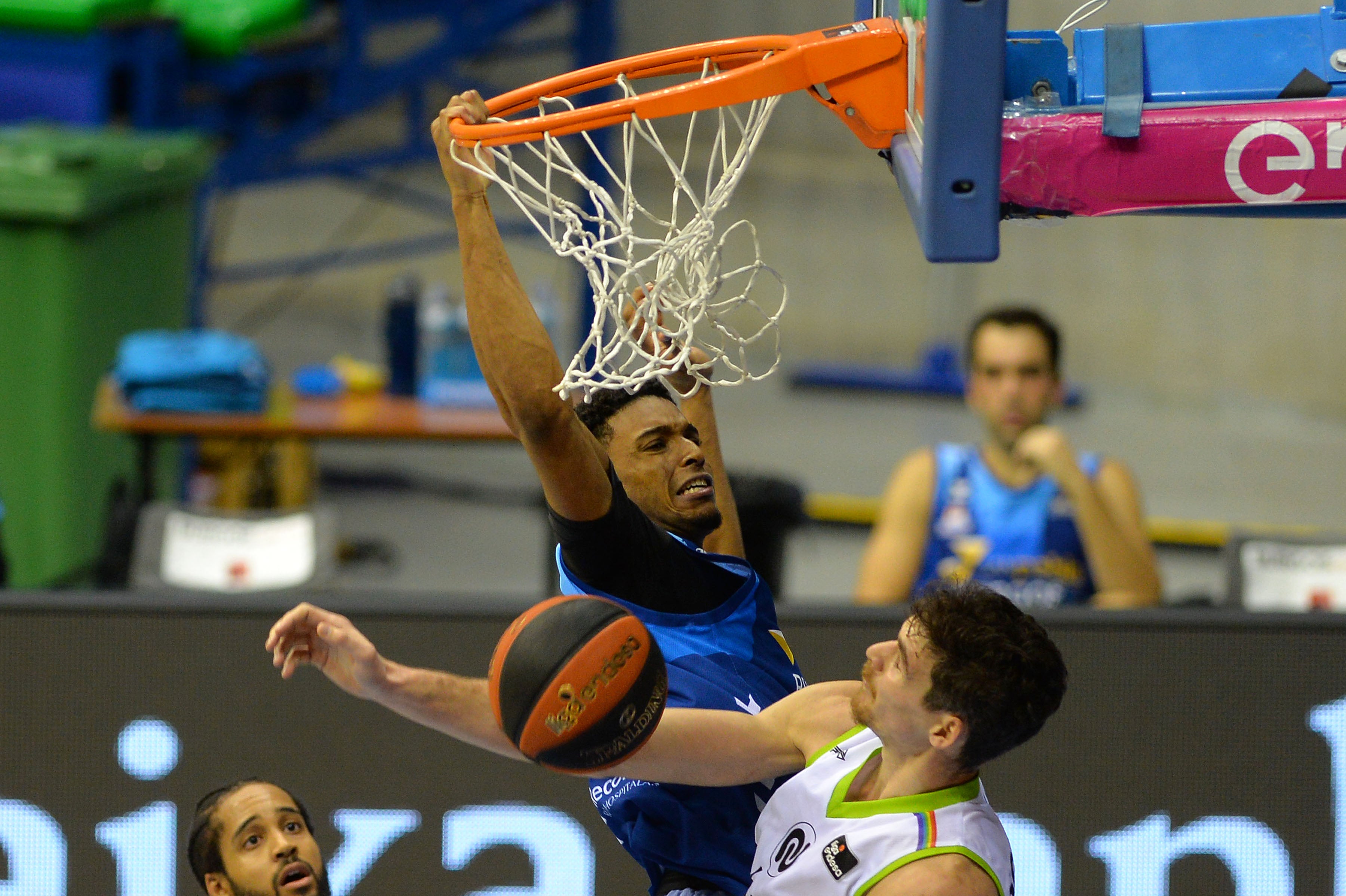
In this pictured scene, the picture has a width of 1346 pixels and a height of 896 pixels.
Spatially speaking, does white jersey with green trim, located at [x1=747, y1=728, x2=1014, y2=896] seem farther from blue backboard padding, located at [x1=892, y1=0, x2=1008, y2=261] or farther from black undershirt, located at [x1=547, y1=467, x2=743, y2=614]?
blue backboard padding, located at [x1=892, y1=0, x2=1008, y2=261]

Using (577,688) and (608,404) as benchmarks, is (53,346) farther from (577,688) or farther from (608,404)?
(577,688)

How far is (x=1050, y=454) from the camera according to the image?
452 cm

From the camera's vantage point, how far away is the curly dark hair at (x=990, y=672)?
2514mm

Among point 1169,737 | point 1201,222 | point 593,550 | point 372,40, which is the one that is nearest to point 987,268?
point 1201,222

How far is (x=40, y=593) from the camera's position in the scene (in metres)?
3.76

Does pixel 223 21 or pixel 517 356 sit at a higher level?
pixel 223 21

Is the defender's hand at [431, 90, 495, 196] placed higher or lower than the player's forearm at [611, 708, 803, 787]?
higher

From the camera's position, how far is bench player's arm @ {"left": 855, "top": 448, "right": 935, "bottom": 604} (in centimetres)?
461

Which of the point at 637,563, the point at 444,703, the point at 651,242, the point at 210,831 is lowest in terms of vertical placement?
the point at 210,831

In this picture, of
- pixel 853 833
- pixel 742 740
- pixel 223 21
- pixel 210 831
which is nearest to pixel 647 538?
pixel 742 740

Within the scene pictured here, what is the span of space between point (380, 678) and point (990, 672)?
950 mm

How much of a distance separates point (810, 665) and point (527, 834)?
77 cm

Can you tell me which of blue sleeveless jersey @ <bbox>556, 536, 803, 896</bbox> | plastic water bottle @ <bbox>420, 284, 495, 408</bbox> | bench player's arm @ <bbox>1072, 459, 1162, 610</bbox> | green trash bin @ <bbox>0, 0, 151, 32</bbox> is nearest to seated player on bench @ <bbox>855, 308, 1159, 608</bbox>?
bench player's arm @ <bbox>1072, 459, 1162, 610</bbox>

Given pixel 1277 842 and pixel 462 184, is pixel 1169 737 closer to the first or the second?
pixel 1277 842
